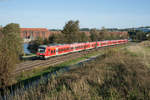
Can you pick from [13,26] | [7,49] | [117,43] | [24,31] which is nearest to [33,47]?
[13,26]

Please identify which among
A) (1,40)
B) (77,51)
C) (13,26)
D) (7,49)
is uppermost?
(13,26)

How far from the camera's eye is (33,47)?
5066cm

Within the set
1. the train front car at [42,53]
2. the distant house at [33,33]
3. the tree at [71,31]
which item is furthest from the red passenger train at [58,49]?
the distant house at [33,33]

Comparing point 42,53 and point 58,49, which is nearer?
point 42,53

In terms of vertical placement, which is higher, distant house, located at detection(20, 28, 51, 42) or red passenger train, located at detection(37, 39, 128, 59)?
Result: distant house, located at detection(20, 28, 51, 42)

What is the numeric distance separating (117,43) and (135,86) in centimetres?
5548

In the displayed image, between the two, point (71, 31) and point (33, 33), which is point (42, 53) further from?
point (33, 33)

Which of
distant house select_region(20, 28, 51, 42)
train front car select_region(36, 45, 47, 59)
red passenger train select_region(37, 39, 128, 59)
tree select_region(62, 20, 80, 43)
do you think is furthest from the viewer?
distant house select_region(20, 28, 51, 42)

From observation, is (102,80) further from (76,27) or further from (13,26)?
(76,27)

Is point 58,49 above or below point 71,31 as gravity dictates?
below

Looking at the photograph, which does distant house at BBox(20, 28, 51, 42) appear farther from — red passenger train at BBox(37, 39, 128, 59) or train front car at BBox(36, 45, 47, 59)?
train front car at BBox(36, 45, 47, 59)

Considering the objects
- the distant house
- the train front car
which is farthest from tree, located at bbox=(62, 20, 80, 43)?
the distant house

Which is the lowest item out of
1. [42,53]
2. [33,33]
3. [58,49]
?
[42,53]

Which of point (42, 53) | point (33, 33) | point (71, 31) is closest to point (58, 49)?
point (42, 53)
